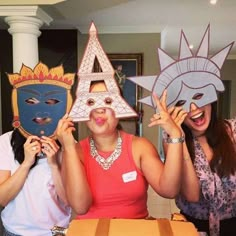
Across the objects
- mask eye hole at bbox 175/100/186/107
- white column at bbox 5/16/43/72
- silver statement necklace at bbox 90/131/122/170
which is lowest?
silver statement necklace at bbox 90/131/122/170

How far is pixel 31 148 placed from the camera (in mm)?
A: 1007

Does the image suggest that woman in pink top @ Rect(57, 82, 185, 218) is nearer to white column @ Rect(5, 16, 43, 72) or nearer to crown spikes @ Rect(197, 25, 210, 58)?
crown spikes @ Rect(197, 25, 210, 58)

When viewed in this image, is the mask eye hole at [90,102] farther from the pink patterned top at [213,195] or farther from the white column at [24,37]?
the white column at [24,37]

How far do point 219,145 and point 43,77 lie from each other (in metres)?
0.68

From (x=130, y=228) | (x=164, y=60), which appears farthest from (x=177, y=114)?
(x=130, y=228)

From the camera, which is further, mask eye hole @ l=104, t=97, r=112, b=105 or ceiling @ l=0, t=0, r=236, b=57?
ceiling @ l=0, t=0, r=236, b=57

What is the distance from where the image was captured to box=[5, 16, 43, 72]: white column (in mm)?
2716

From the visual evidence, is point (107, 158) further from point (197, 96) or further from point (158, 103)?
point (197, 96)

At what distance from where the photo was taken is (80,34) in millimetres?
4695

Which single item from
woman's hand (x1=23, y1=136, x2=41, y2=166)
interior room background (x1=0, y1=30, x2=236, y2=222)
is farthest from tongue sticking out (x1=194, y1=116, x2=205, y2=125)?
interior room background (x1=0, y1=30, x2=236, y2=222)

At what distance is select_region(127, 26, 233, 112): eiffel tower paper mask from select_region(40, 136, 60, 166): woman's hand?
1.08 ft

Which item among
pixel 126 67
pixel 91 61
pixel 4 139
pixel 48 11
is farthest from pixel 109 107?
pixel 126 67

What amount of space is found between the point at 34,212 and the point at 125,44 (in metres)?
3.87

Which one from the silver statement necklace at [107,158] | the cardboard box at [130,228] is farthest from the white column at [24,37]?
the cardboard box at [130,228]
